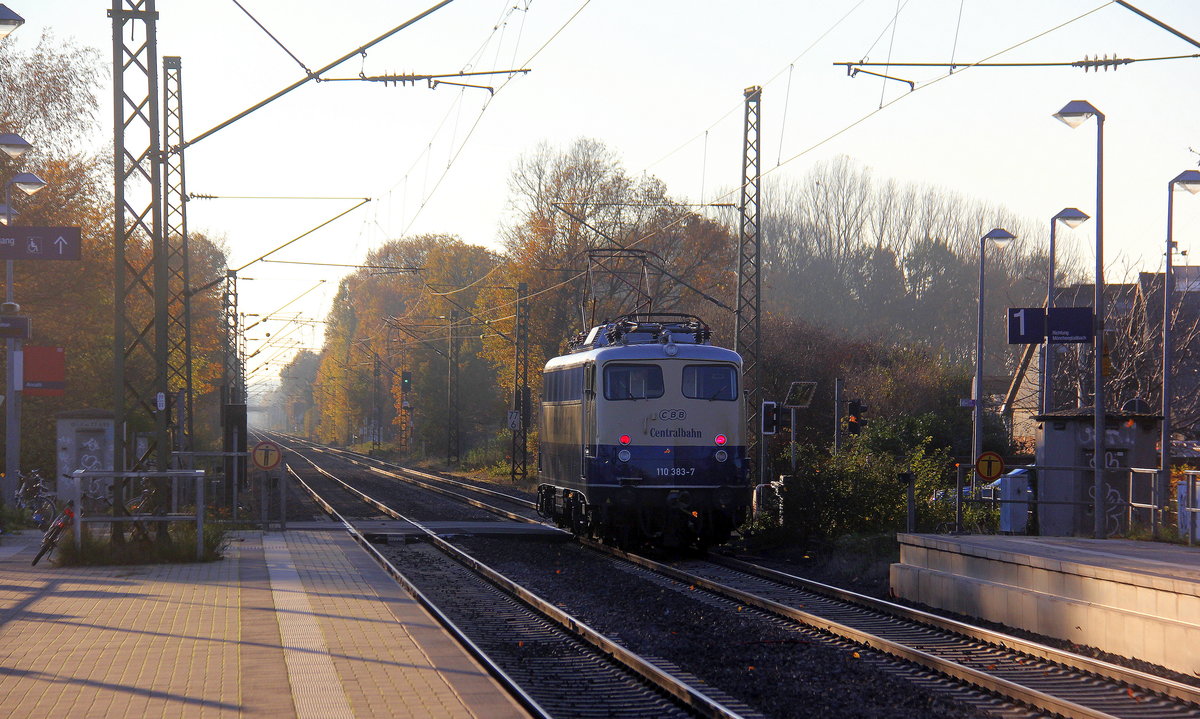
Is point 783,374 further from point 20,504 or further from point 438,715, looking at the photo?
point 438,715

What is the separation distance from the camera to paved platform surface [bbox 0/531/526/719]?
7785 mm

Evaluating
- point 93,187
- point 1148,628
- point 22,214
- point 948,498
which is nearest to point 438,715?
point 1148,628

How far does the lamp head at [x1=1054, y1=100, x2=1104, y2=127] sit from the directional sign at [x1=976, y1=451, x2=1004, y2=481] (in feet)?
18.7

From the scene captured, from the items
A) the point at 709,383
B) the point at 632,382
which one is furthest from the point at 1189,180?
the point at 632,382

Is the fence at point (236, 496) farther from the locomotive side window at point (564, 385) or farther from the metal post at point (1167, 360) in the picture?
the metal post at point (1167, 360)

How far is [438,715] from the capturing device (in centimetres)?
749

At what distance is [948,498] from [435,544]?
912 cm

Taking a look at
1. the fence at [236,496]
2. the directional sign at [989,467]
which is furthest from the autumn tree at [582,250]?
the directional sign at [989,467]

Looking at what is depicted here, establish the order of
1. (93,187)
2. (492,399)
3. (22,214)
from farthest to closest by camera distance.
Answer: (492,399) < (93,187) < (22,214)

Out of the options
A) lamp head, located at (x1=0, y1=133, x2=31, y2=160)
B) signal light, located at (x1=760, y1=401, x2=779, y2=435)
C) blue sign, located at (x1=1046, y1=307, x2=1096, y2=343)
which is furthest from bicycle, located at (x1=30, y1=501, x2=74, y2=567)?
blue sign, located at (x1=1046, y1=307, x2=1096, y2=343)

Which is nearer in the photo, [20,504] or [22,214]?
[20,504]

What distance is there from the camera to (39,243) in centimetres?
1870

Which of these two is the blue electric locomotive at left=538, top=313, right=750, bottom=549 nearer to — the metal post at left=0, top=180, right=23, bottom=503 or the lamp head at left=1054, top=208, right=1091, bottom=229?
the metal post at left=0, top=180, right=23, bottom=503

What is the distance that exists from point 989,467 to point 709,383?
4.47 m
